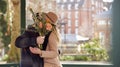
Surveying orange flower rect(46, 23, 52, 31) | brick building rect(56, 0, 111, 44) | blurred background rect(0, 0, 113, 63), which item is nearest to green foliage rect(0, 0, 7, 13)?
blurred background rect(0, 0, 113, 63)

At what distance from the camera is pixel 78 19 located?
4164mm

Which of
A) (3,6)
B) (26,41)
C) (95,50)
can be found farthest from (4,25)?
(26,41)

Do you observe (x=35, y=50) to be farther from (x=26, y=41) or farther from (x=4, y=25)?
(x=4, y=25)

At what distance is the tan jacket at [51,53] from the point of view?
253cm

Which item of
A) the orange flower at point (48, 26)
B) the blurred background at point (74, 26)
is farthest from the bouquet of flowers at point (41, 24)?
the blurred background at point (74, 26)

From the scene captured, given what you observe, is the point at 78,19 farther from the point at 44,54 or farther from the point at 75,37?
the point at 44,54

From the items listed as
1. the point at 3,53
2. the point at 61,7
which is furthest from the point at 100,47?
the point at 3,53

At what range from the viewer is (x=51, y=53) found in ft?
8.30

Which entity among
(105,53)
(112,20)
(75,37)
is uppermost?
(112,20)

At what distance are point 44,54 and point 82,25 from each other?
5.76 ft

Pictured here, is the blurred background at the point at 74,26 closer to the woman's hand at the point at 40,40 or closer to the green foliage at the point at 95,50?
the green foliage at the point at 95,50

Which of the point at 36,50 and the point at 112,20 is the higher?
the point at 112,20

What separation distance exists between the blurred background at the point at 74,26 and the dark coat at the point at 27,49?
1.55 m

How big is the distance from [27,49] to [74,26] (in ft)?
5.75
